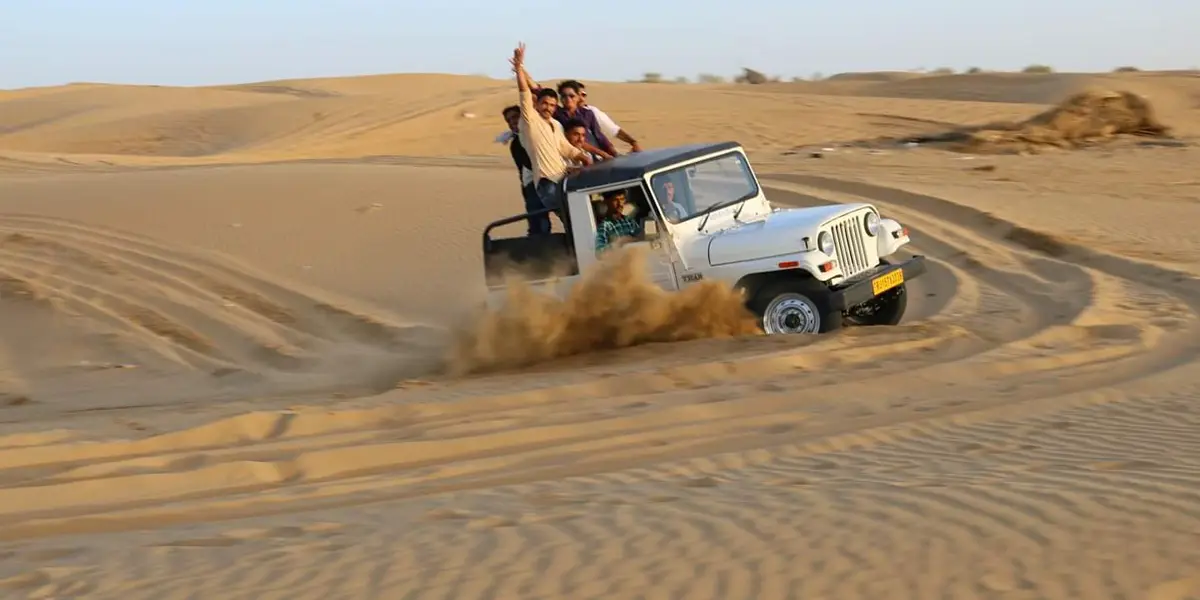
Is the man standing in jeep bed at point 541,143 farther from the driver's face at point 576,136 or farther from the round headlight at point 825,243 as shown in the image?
the round headlight at point 825,243

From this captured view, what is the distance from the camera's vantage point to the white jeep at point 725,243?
8438mm

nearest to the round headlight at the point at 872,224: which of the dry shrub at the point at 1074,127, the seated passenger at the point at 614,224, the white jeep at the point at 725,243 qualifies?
the white jeep at the point at 725,243

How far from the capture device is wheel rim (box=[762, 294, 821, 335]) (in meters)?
8.49

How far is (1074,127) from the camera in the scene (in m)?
21.6

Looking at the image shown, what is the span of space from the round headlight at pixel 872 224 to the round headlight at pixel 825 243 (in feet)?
1.82

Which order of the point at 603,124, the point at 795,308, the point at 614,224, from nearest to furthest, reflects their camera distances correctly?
the point at 795,308 < the point at 614,224 < the point at 603,124

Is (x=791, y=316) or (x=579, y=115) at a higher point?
(x=579, y=115)

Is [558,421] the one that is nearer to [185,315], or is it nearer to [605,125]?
[605,125]

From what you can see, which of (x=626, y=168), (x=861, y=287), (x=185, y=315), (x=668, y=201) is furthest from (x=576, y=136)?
(x=185, y=315)

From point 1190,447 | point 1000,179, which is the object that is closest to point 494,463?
point 1190,447

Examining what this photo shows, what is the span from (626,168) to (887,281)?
6.18 feet

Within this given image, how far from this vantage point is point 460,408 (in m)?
7.06

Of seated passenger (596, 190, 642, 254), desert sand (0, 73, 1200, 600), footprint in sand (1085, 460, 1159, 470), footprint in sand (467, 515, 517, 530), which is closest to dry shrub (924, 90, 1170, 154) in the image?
desert sand (0, 73, 1200, 600)

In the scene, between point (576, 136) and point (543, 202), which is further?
point (576, 136)
